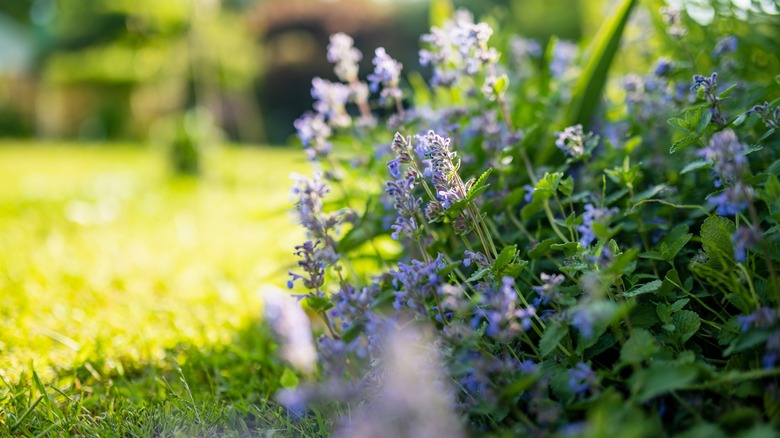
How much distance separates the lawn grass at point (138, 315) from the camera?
4.68 ft

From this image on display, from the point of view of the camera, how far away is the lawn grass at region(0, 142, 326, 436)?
1428 millimetres

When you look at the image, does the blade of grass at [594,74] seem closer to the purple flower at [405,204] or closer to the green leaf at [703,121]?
the green leaf at [703,121]

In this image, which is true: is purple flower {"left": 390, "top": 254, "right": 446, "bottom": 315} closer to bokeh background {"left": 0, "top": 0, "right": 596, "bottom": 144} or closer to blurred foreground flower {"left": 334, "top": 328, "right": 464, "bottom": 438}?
blurred foreground flower {"left": 334, "top": 328, "right": 464, "bottom": 438}

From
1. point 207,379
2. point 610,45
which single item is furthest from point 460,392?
point 610,45

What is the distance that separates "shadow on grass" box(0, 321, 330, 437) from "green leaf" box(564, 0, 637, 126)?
118 cm

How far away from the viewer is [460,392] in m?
1.29

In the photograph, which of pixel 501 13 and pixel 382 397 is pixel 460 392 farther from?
pixel 501 13

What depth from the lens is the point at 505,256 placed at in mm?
1192

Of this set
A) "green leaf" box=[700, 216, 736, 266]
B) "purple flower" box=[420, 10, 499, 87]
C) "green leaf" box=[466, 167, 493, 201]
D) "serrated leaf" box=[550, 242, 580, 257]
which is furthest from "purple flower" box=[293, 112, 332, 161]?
"green leaf" box=[700, 216, 736, 266]

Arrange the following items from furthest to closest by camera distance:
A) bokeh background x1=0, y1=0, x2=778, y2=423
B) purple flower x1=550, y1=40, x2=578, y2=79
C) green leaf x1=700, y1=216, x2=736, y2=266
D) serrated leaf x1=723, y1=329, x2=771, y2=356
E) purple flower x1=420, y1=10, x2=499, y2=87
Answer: purple flower x1=550, y1=40, x2=578, y2=79
bokeh background x1=0, y1=0, x2=778, y2=423
purple flower x1=420, y1=10, x2=499, y2=87
green leaf x1=700, y1=216, x2=736, y2=266
serrated leaf x1=723, y1=329, x2=771, y2=356

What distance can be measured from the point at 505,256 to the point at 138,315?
5.19 ft

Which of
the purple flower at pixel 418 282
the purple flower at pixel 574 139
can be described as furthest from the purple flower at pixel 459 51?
the purple flower at pixel 418 282

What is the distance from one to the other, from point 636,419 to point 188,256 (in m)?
2.71

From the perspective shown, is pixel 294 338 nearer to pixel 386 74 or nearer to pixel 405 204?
pixel 405 204
